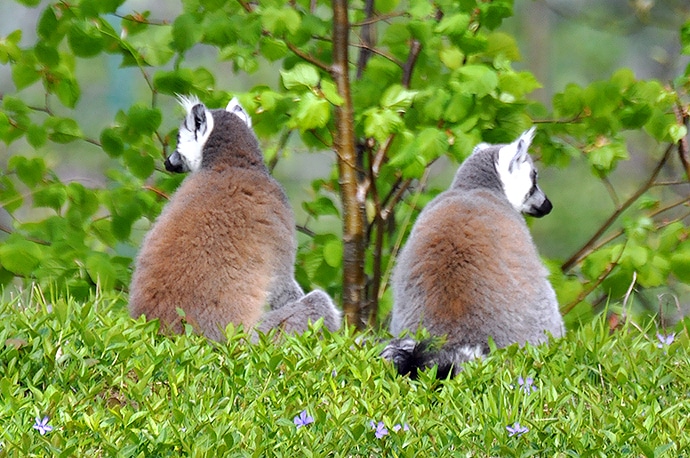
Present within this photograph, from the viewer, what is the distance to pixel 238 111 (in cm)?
462

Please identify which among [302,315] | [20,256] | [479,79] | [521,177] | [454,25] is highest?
[454,25]

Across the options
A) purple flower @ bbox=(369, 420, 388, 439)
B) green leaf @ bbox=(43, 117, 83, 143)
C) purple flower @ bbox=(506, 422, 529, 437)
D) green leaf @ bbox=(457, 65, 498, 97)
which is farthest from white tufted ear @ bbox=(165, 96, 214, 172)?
purple flower @ bbox=(506, 422, 529, 437)

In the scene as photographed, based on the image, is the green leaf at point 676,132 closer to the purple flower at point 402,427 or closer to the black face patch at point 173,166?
the black face patch at point 173,166

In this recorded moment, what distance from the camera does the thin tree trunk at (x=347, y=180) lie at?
4434mm

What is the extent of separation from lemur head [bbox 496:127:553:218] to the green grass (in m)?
0.96

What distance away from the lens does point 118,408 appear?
9.20ft

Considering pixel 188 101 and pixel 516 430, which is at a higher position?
pixel 188 101

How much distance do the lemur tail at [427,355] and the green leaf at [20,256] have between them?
5.91 feet

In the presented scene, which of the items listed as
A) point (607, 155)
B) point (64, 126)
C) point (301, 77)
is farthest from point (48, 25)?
point (607, 155)

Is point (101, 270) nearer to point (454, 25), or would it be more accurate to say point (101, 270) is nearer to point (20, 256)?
point (20, 256)

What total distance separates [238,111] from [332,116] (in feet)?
1.62

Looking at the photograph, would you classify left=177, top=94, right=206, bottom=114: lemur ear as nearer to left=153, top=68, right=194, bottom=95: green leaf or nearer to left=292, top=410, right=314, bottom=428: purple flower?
left=153, top=68, right=194, bottom=95: green leaf

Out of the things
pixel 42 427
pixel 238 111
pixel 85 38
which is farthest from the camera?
pixel 238 111

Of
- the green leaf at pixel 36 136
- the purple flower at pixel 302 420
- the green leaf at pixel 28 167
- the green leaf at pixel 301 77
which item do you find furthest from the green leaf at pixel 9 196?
the purple flower at pixel 302 420
